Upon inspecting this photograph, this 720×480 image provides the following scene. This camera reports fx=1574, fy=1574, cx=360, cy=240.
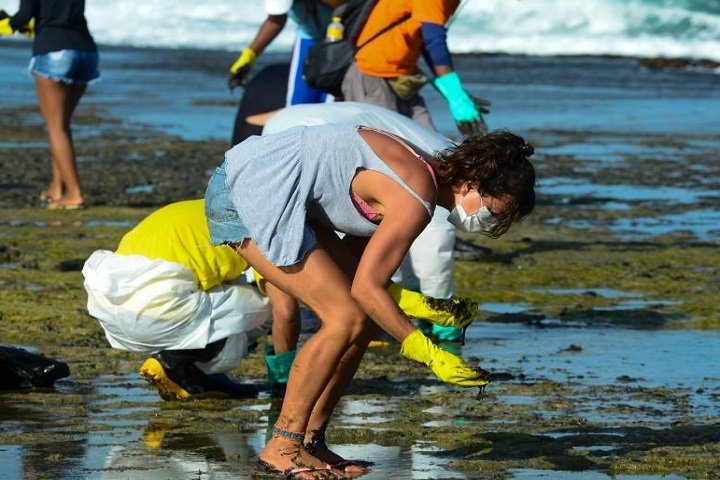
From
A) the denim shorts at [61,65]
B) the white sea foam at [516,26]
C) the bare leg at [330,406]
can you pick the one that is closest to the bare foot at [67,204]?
the denim shorts at [61,65]

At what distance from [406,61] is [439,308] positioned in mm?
3883

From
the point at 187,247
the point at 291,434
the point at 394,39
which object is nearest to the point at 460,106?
the point at 394,39

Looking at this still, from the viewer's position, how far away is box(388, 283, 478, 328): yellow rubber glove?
5.00 metres

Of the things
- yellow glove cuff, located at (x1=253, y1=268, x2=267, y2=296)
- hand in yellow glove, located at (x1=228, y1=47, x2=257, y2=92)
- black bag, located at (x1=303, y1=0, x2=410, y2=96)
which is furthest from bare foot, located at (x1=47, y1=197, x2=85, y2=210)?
yellow glove cuff, located at (x1=253, y1=268, x2=267, y2=296)

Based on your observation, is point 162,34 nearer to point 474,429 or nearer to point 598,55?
point 598,55

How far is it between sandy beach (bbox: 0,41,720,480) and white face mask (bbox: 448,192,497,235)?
30.6 inches

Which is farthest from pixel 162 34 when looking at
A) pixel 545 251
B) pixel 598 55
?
pixel 545 251

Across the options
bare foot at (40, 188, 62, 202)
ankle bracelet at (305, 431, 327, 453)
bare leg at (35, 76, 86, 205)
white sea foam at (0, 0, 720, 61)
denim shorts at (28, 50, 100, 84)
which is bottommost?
white sea foam at (0, 0, 720, 61)

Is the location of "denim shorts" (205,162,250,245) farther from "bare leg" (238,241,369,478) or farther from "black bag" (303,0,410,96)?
"black bag" (303,0,410,96)

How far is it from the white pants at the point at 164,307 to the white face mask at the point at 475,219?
151 cm

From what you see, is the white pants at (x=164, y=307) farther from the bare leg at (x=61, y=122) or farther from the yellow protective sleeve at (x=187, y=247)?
the bare leg at (x=61, y=122)

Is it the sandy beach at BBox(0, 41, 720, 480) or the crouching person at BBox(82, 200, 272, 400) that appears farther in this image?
the crouching person at BBox(82, 200, 272, 400)

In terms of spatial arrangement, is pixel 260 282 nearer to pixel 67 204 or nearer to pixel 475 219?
pixel 475 219

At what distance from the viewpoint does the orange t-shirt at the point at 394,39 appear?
28.2 feet
